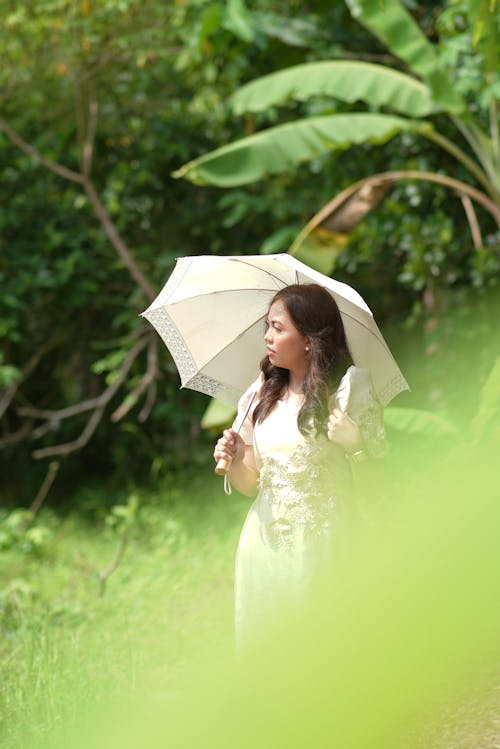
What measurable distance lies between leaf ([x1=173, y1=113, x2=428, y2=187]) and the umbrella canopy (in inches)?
131

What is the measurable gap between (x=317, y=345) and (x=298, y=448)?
0.90 feet

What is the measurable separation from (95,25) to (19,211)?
1746 mm

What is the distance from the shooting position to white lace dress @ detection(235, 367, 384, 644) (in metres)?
2.62

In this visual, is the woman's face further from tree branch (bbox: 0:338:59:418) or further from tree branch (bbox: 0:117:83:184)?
tree branch (bbox: 0:338:59:418)

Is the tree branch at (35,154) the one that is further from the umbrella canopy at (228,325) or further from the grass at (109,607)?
the umbrella canopy at (228,325)

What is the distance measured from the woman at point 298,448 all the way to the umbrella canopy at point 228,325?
0.52 ft

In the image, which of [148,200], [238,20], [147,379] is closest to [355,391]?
[238,20]

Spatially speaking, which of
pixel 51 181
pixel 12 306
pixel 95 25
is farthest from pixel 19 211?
pixel 95 25

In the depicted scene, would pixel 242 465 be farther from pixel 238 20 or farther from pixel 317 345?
pixel 238 20

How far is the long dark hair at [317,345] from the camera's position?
257 cm

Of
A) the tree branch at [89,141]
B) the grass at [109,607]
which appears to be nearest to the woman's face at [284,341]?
the grass at [109,607]

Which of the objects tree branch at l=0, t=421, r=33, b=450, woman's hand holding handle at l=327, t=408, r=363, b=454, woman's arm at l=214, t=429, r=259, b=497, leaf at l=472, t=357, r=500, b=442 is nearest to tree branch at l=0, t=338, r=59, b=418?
tree branch at l=0, t=421, r=33, b=450

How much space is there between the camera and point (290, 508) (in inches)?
104

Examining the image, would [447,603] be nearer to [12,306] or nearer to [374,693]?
[374,693]
